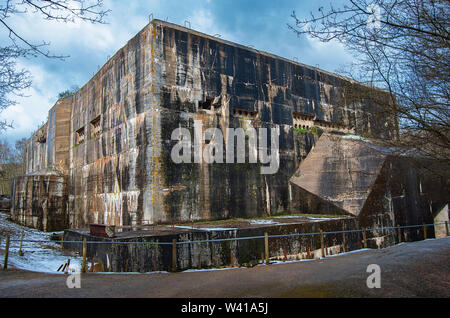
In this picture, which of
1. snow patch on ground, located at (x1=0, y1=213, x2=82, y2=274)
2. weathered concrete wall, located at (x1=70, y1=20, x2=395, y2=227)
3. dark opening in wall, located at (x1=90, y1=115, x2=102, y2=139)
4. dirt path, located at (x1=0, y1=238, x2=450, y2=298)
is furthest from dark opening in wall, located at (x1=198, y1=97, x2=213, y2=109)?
dirt path, located at (x1=0, y1=238, x2=450, y2=298)

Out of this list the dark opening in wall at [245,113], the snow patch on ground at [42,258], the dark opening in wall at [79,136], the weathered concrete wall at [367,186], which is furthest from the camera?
the dark opening in wall at [79,136]

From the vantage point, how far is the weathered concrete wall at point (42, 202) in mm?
18219

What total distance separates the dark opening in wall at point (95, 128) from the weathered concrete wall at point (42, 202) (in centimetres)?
412

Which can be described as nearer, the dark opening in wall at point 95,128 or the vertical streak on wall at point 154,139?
the vertical streak on wall at point 154,139

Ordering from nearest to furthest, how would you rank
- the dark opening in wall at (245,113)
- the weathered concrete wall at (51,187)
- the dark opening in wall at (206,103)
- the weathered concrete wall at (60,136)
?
the dark opening in wall at (206,103), the dark opening in wall at (245,113), the weathered concrete wall at (51,187), the weathered concrete wall at (60,136)

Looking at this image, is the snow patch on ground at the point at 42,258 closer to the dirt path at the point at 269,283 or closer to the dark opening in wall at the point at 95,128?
the dirt path at the point at 269,283

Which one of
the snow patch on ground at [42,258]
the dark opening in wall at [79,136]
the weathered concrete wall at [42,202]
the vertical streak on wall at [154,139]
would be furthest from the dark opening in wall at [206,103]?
the weathered concrete wall at [42,202]

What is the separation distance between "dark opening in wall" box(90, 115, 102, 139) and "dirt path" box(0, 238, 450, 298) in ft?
34.1

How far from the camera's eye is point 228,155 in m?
13.9

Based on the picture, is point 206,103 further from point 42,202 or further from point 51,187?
point 42,202

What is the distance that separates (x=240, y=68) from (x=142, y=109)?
499cm

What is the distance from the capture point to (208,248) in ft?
29.2

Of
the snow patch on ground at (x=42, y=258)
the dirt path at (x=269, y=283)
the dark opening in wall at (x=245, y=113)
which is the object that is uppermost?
the dark opening in wall at (x=245, y=113)

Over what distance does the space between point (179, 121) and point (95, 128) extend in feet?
22.9
